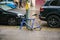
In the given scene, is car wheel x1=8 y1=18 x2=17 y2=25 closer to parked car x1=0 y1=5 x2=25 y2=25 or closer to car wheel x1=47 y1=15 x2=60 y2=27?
parked car x1=0 y1=5 x2=25 y2=25

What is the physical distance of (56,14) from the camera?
565 inches

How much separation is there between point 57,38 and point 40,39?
2.89 ft

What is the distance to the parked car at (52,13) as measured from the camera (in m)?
Answer: 14.3

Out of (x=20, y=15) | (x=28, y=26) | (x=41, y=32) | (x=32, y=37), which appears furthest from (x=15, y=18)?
(x=32, y=37)

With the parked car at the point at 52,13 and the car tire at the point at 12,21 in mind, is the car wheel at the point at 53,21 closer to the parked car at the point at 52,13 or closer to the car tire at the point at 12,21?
the parked car at the point at 52,13

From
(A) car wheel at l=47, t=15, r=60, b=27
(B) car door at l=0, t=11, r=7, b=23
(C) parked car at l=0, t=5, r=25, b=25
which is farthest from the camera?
(B) car door at l=0, t=11, r=7, b=23

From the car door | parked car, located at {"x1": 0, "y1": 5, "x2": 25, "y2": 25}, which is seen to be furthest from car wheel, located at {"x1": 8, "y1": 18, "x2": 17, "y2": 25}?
the car door

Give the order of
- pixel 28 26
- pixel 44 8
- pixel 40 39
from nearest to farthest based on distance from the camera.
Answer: pixel 40 39
pixel 28 26
pixel 44 8

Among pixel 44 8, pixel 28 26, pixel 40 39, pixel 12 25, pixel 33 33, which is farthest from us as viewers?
pixel 12 25

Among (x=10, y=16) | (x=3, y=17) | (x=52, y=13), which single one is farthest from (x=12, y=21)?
(x=52, y=13)

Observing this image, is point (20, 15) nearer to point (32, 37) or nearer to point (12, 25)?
point (12, 25)

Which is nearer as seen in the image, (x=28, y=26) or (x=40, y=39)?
(x=40, y=39)

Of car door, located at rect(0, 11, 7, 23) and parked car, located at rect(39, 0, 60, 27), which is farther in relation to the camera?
car door, located at rect(0, 11, 7, 23)

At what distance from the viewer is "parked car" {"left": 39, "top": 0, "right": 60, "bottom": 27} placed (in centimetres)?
1430
